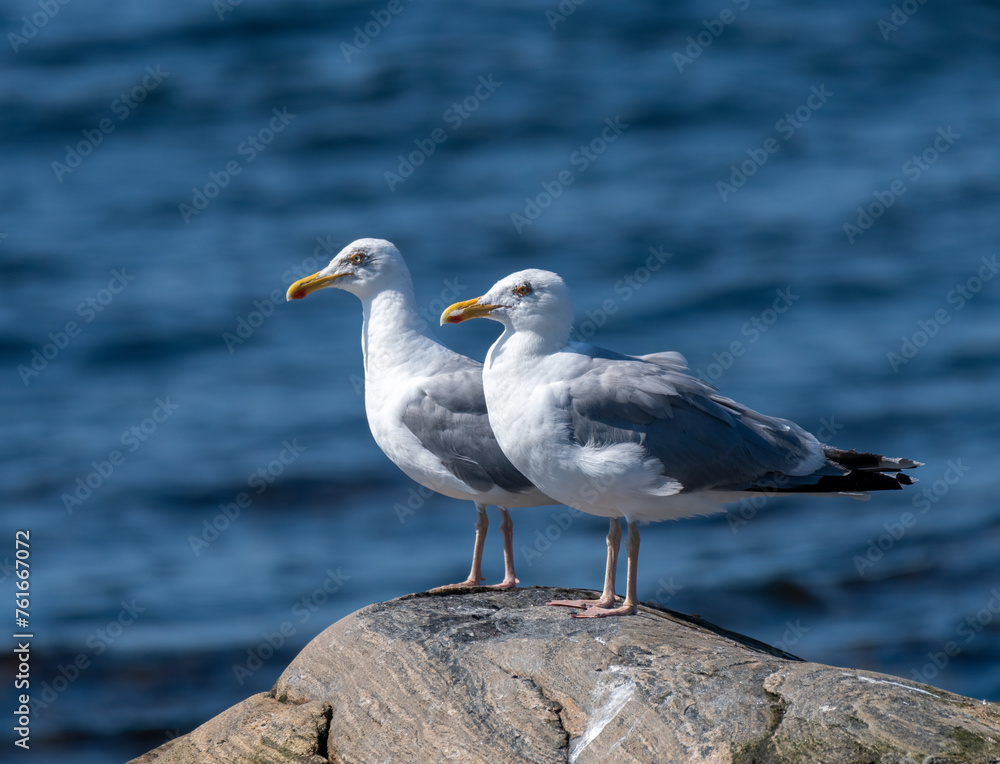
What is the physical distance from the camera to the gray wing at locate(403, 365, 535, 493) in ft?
27.5

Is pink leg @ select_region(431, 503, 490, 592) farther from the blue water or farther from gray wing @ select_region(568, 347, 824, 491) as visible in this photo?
the blue water

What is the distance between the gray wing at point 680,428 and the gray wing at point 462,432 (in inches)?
43.8

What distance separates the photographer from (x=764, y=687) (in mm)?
6293

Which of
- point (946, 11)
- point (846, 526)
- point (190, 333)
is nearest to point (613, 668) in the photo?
point (846, 526)

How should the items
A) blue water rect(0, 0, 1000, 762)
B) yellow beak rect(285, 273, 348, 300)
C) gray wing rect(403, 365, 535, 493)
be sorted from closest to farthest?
1. gray wing rect(403, 365, 535, 493)
2. yellow beak rect(285, 273, 348, 300)
3. blue water rect(0, 0, 1000, 762)

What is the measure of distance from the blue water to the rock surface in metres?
5.36

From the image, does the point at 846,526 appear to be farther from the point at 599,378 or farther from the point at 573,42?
the point at 573,42

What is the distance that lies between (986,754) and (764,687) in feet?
3.54

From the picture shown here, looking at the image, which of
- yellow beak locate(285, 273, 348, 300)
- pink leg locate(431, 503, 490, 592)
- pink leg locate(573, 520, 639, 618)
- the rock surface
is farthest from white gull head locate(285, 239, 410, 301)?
pink leg locate(573, 520, 639, 618)

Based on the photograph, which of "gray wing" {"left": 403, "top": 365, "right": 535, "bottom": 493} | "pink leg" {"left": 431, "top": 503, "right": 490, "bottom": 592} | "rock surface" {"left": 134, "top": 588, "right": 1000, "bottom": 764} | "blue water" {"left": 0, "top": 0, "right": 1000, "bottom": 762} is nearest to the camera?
"rock surface" {"left": 134, "top": 588, "right": 1000, "bottom": 764}

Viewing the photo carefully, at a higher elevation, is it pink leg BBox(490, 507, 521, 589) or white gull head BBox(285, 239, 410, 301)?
white gull head BBox(285, 239, 410, 301)

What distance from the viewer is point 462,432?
8438 millimetres

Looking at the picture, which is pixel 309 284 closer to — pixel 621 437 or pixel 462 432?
pixel 462 432

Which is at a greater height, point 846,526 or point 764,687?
point 764,687
